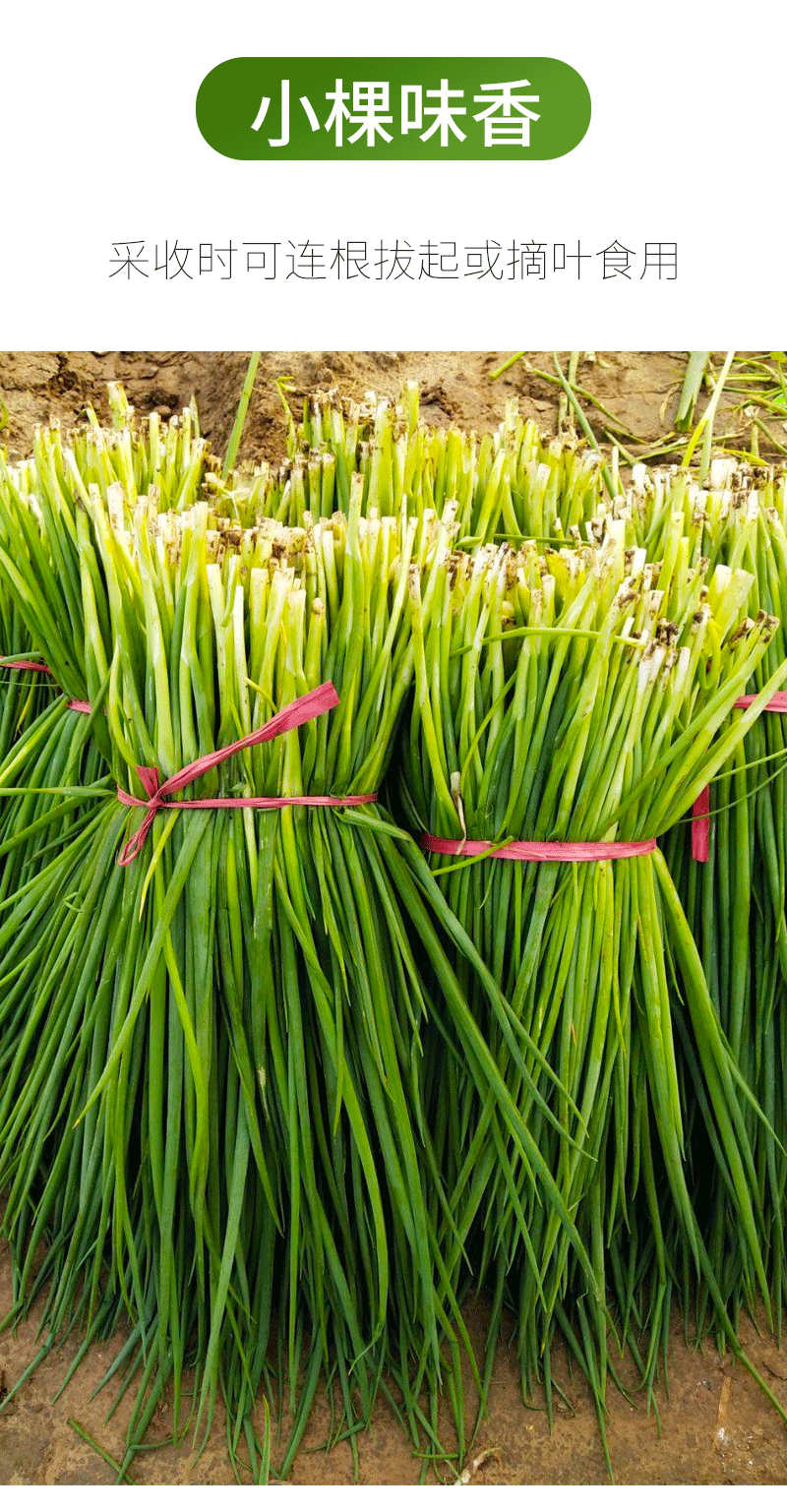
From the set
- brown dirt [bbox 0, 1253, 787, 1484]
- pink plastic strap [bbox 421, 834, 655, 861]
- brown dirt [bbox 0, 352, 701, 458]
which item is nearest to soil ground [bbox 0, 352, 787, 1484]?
brown dirt [bbox 0, 1253, 787, 1484]

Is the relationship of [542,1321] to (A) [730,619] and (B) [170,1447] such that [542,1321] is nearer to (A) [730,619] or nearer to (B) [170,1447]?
(B) [170,1447]

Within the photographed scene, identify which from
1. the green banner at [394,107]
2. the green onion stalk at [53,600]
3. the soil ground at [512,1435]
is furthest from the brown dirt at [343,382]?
the soil ground at [512,1435]

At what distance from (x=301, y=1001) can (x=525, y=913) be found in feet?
0.77

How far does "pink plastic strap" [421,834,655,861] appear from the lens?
3.29 feet

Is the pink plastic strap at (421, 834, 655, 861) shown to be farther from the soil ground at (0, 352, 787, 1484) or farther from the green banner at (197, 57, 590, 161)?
the green banner at (197, 57, 590, 161)

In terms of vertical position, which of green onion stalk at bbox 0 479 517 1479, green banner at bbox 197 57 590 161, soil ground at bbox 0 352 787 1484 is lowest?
soil ground at bbox 0 352 787 1484

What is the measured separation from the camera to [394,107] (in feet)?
3.77

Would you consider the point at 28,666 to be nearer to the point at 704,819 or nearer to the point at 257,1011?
the point at 257,1011

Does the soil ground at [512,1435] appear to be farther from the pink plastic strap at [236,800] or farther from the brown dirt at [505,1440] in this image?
the pink plastic strap at [236,800]

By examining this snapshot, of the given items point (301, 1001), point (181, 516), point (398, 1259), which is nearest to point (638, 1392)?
point (398, 1259)

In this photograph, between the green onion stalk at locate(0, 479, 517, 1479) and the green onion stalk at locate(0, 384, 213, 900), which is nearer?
the green onion stalk at locate(0, 479, 517, 1479)

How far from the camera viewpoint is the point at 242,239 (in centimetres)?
121

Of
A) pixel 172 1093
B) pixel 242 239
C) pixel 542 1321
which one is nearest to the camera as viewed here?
pixel 172 1093

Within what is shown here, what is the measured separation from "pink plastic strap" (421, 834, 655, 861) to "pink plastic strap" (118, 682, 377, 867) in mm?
115
